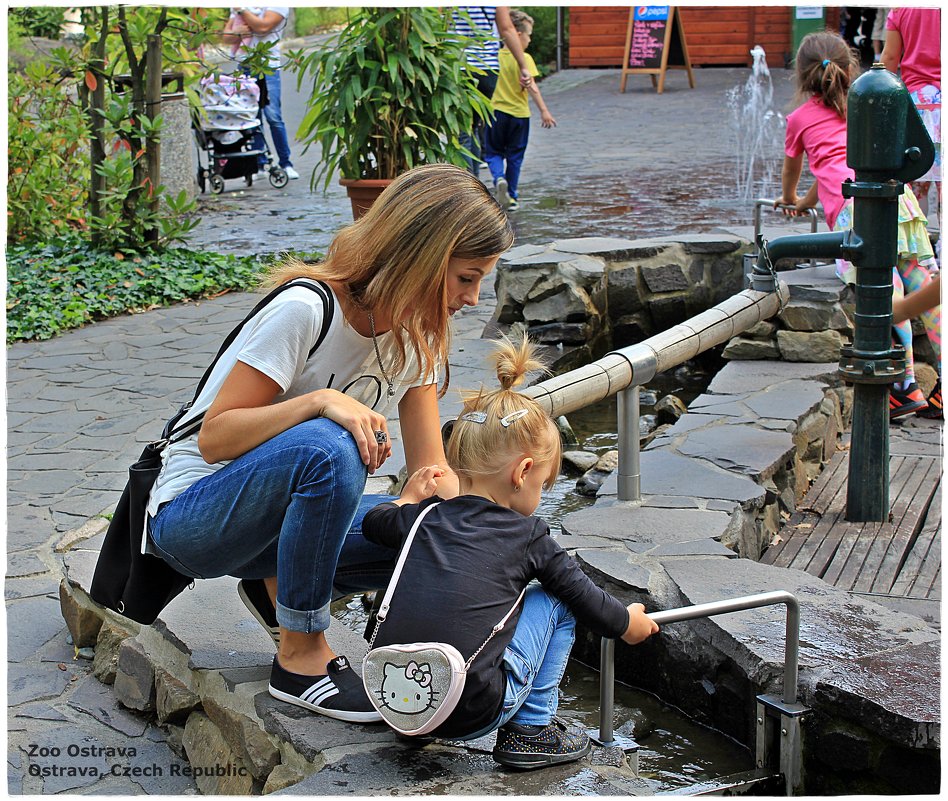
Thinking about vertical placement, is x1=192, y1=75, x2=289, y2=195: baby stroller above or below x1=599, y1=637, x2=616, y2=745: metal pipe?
above

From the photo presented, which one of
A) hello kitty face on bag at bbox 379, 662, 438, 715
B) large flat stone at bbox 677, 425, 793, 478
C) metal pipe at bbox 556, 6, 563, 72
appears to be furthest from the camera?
metal pipe at bbox 556, 6, 563, 72

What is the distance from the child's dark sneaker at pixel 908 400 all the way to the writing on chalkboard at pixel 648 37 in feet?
38.5

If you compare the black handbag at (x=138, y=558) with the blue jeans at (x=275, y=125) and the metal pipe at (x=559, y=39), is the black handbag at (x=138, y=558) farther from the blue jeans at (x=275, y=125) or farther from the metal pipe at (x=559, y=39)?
the metal pipe at (x=559, y=39)

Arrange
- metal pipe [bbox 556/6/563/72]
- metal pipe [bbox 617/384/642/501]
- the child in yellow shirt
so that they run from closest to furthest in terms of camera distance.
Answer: metal pipe [bbox 617/384/642/501] → the child in yellow shirt → metal pipe [bbox 556/6/563/72]

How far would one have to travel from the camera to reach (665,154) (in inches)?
450

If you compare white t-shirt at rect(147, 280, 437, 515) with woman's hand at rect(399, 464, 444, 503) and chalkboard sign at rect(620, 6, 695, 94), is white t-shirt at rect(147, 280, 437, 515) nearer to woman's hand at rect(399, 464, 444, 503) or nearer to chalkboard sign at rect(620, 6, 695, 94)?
woman's hand at rect(399, 464, 444, 503)

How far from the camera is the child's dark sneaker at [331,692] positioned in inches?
89.0

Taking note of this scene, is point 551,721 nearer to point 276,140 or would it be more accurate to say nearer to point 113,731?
point 113,731

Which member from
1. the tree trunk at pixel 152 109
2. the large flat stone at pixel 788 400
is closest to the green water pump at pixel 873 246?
the large flat stone at pixel 788 400

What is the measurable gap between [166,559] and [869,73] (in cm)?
258

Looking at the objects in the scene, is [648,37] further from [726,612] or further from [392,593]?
[392,593]

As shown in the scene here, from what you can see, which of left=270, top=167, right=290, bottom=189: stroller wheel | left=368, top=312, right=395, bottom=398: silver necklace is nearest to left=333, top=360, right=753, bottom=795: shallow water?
left=368, top=312, right=395, bottom=398: silver necklace

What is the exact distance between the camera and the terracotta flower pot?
266 inches

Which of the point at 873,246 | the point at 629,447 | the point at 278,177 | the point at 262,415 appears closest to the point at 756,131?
the point at 278,177
